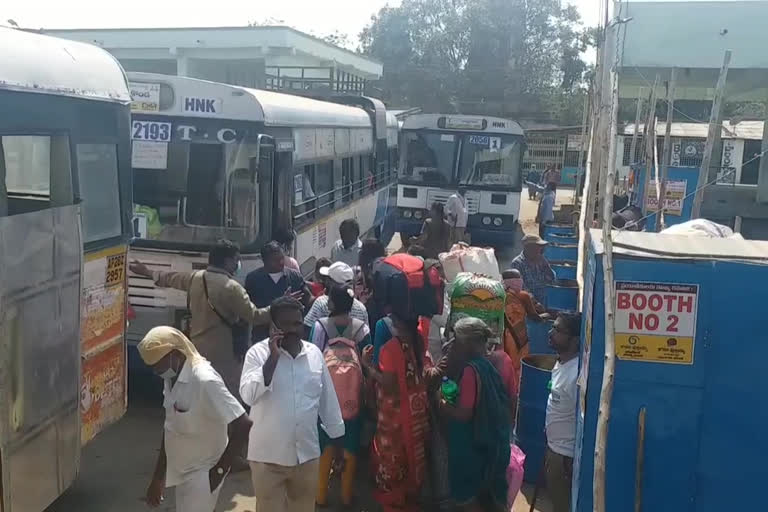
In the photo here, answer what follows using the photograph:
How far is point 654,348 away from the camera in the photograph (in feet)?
11.7

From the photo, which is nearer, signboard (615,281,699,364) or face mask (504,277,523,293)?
signboard (615,281,699,364)

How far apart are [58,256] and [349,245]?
3907 millimetres

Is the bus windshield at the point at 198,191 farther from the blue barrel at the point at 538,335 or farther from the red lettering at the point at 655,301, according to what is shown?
the red lettering at the point at 655,301

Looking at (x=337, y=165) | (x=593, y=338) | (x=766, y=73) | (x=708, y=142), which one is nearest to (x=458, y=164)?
(x=337, y=165)

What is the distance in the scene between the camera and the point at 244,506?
17.1ft

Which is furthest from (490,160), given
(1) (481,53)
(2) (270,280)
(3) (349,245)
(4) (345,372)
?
(1) (481,53)

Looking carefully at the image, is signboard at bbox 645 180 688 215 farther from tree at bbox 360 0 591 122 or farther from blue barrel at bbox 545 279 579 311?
tree at bbox 360 0 591 122

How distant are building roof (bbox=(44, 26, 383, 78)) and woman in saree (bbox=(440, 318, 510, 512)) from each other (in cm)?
2124

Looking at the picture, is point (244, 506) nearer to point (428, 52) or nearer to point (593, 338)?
point (593, 338)

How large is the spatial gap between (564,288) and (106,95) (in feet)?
14.8

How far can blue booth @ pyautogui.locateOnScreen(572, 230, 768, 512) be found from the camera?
138 inches

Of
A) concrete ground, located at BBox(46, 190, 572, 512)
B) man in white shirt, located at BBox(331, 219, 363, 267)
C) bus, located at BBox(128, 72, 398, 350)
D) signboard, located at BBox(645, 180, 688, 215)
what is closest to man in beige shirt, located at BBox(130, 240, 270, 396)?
concrete ground, located at BBox(46, 190, 572, 512)

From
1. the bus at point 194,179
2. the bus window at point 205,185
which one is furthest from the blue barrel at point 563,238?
the bus window at point 205,185

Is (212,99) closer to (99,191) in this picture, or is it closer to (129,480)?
(99,191)
